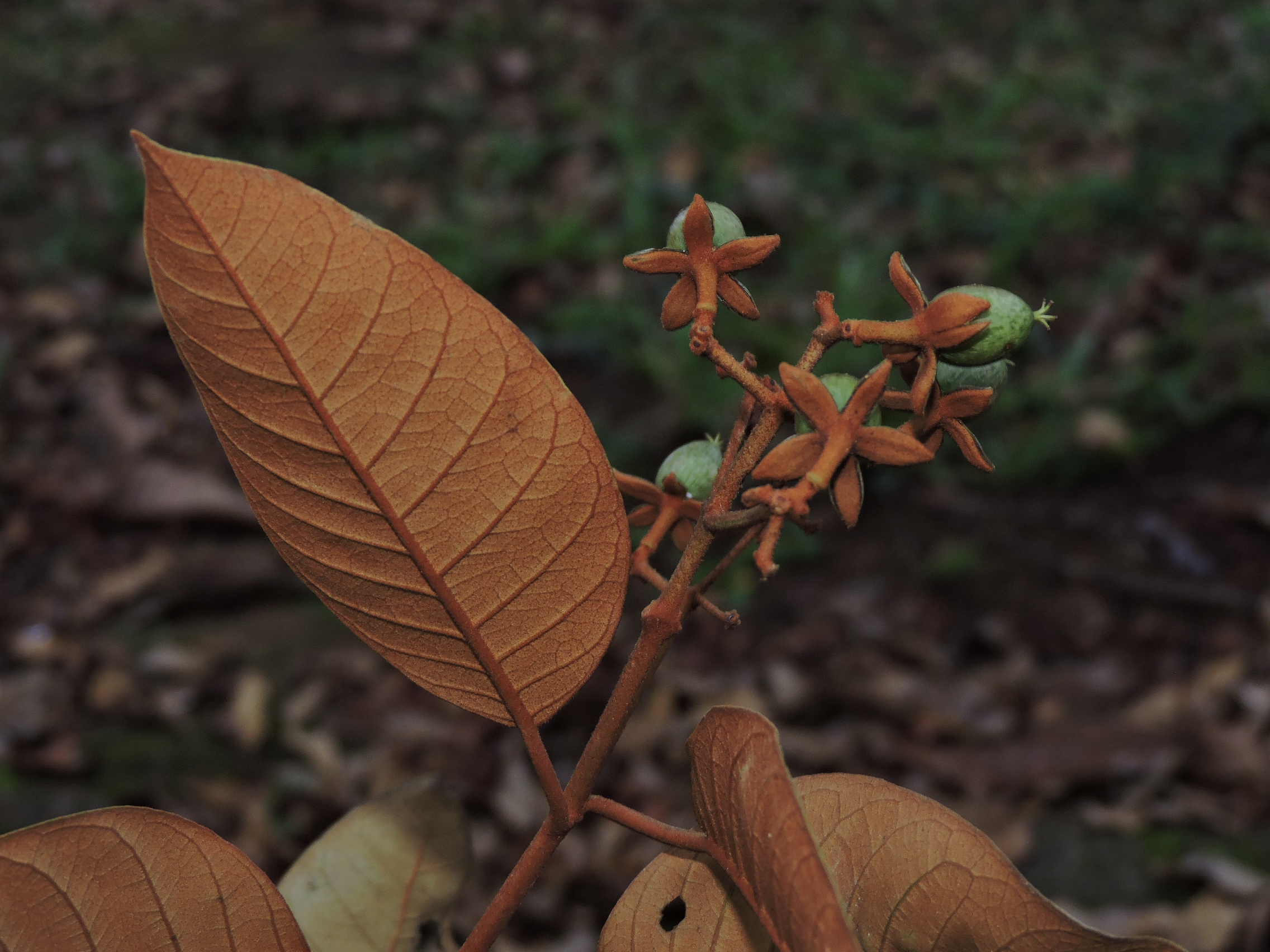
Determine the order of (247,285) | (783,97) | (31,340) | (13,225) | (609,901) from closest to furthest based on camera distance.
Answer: (247,285) → (609,901) → (31,340) → (13,225) → (783,97)

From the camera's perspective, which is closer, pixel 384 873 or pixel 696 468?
pixel 696 468

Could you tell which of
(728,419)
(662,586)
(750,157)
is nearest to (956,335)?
(662,586)

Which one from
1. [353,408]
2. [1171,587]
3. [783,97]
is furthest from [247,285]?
[783,97]

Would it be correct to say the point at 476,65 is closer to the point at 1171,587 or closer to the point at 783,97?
the point at 783,97

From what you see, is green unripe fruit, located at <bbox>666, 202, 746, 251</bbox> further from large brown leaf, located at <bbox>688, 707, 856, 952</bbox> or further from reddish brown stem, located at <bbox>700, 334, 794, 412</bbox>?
Result: large brown leaf, located at <bbox>688, 707, 856, 952</bbox>

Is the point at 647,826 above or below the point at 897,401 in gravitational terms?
below

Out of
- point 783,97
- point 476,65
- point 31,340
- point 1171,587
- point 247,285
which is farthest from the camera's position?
point 476,65

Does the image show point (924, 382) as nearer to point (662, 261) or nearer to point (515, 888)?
point (662, 261)
